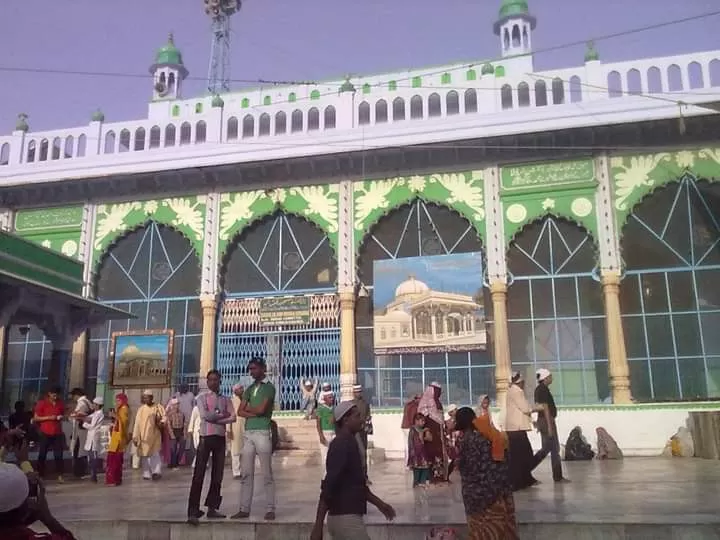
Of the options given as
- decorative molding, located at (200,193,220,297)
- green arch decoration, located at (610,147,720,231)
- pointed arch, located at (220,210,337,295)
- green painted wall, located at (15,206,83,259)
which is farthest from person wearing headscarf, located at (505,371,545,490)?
green painted wall, located at (15,206,83,259)

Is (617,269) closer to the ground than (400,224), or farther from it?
closer to the ground

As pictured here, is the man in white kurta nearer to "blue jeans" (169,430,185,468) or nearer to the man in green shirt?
"blue jeans" (169,430,185,468)

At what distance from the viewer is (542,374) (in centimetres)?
761

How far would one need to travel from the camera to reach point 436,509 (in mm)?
5832

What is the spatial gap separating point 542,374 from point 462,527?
3.11 meters

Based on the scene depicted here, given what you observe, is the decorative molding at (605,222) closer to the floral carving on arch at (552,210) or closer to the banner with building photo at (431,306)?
the floral carving on arch at (552,210)

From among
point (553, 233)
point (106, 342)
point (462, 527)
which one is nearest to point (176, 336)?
point (106, 342)

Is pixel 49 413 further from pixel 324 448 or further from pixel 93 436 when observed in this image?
pixel 324 448

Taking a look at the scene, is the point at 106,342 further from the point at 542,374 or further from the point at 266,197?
the point at 542,374

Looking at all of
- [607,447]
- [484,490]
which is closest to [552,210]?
[607,447]

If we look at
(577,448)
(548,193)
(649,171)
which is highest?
(649,171)

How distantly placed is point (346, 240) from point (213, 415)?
9.43 meters

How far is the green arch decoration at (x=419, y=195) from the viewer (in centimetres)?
1459

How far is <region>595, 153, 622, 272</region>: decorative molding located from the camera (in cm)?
1372
